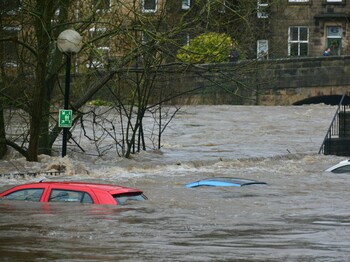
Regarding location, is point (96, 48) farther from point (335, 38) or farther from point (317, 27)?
point (335, 38)

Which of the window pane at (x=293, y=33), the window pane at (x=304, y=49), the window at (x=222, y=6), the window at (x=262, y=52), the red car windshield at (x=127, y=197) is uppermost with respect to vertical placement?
the window at (x=222, y=6)

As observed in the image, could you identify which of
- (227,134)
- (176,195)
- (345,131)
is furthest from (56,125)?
(227,134)

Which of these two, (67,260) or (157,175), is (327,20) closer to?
(157,175)

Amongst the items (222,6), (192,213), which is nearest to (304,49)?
(222,6)

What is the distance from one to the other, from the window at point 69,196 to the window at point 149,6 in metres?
14.0

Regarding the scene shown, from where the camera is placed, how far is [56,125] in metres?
31.7

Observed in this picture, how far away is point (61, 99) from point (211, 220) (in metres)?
16.2

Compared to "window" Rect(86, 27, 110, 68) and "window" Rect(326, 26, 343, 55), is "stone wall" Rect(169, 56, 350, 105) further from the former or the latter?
"window" Rect(86, 27, 110, 68)

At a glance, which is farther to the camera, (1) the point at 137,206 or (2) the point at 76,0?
(2) the point at 76,0

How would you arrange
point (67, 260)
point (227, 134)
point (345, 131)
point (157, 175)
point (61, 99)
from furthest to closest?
point (227, 134) → point (345, 131) → point (61, 99) → point (157, 175) → point (67, 260)

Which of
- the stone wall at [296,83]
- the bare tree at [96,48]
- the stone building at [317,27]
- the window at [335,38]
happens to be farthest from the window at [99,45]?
the window at [335,38]

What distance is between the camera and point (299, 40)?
66.8 metres

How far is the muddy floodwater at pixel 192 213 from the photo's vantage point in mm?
14750

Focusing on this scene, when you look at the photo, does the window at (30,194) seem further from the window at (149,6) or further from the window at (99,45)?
the window at (149,6)
